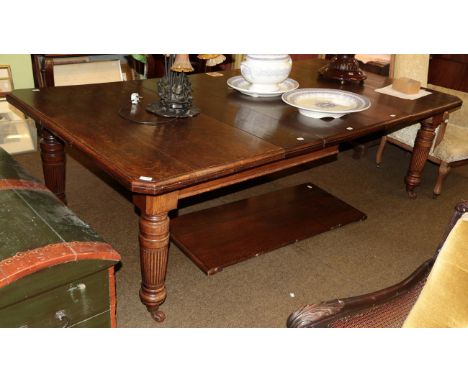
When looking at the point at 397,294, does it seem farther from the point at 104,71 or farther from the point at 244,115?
the point at 104,71

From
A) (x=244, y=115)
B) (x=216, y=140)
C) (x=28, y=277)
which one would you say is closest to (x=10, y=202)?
(x=28, y=277)

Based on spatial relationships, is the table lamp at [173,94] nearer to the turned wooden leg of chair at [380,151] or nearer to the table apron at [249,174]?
the table apron at [249,174]

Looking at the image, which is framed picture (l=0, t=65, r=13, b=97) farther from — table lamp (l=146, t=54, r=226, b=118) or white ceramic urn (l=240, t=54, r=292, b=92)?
white ceramic urn (l=240, t=54, r=292, b=92)

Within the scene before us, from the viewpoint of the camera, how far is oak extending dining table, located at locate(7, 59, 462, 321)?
1.71m

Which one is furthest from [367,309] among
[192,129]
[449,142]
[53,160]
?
[449,142]

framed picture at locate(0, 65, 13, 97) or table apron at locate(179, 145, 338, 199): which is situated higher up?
table apron at locate(179, 145, 338, 199)

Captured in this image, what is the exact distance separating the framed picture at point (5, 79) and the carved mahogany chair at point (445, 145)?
107 inches

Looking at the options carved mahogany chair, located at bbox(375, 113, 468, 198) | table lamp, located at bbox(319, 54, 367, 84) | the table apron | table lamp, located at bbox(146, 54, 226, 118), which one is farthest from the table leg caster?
carved mahogany chair, located at bbox(375, 113, 468, 198)

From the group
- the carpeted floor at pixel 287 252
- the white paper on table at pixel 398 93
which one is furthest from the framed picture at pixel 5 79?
the white paper on table at pixel 398 93

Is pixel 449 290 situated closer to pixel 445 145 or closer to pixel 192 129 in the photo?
pixel 192 129

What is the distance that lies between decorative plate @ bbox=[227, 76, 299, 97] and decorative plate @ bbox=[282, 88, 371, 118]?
0.08 metres

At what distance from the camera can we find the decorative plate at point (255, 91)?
8.23ft

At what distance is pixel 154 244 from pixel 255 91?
108 cm
